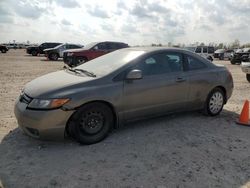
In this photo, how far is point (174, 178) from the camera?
410 cm

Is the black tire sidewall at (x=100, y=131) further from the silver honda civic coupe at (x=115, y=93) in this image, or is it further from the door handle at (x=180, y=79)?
the door handle at (x=180, y=79)

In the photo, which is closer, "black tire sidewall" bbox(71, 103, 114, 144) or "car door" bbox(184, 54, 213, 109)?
"black tire sidewall" bbox(71, 103, 114, 144)

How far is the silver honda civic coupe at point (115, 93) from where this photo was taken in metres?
4.85

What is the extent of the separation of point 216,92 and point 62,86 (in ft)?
11.6

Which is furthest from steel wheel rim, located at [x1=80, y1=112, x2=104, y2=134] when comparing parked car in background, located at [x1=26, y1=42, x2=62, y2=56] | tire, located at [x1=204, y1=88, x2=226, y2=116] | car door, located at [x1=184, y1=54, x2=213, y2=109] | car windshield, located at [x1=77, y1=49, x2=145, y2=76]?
parked car in background, located at [x1=26, y1=42, x2=62, y2=56]

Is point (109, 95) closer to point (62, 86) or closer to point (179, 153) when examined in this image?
point (62, 86)

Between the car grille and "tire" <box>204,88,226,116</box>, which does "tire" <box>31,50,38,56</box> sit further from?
the car grille

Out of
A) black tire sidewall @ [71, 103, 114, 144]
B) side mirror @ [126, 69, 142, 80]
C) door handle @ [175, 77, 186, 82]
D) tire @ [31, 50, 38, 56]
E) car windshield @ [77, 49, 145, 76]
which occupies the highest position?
car windshield @ [77, 49, 145, 76]

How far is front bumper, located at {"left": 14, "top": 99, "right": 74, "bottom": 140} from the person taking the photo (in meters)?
4.75

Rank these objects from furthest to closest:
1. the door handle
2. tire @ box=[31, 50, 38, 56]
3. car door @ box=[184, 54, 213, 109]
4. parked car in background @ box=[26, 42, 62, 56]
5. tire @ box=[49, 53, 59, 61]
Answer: tire @ box=[31, 50, 38, 56] → parked car in background @ box=[26, 42, 62, 56] → tire @ box=[49, 53, 59, 61] → car door @ box=[184, 54, 213, 109] → the door handle

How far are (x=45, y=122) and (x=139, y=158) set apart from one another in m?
1.48

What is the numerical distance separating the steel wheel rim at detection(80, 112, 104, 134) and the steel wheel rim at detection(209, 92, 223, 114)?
9.12 ft

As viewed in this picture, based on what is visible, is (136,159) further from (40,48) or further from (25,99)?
(40,48)

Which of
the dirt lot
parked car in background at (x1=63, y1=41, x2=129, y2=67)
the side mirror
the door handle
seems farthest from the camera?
parked car in background at (x1=63, y1=41, x2=129, y2=67)
